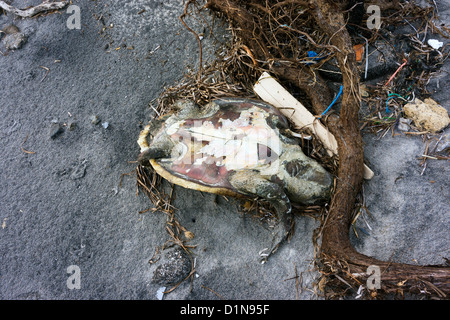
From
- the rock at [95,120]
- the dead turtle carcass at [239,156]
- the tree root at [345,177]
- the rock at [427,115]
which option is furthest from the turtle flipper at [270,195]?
the rock at [95,120]

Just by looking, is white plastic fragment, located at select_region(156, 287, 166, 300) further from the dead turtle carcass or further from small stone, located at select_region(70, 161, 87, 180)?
small stone, located at select_region(70, 161, 87, 180)

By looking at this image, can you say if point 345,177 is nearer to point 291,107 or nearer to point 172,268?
point 291,107

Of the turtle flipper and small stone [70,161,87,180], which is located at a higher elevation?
small stone [70,161,87,180]

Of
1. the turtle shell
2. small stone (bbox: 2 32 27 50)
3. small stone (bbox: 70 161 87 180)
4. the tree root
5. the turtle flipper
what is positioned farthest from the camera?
small stone (bbox: 2 32 27 50)

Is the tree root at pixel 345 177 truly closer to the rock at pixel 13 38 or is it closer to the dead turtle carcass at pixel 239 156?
the dead turtle carcass at pixel 239 156

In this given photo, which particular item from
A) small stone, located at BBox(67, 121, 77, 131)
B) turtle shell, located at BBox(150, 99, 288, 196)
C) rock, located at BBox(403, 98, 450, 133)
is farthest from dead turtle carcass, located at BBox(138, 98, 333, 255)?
rock, located at BBox(403, 98, 450, 133)

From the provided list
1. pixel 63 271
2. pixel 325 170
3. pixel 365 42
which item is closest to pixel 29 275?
pixel 63 271

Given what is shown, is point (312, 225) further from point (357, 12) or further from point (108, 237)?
point (357, 12)
